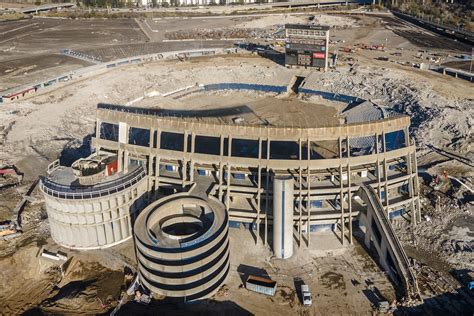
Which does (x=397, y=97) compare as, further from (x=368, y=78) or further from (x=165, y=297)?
(x=165, y=297)

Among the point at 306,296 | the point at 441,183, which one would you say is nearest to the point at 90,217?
the point at 306,296

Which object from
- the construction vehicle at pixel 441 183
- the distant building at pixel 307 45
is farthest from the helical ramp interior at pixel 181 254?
the distant building at pixel 307 45

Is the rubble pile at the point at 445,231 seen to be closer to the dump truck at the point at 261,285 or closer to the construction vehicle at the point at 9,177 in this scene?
the dump truck at the point at 261,285

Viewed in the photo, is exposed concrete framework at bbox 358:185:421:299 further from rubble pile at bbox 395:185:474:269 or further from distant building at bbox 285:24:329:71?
distant building at bbox 285:24:329:71

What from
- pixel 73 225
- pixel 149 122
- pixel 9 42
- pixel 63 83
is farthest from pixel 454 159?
pixel 9 42

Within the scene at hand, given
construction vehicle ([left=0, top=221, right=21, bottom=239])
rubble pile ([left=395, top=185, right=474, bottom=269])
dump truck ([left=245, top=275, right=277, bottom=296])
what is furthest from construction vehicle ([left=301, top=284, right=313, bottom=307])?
construction vehicle ([left=0, top=221, right=21, bottom=239])

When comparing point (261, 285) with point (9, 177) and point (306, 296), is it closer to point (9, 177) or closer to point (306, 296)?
point (306, 296)
